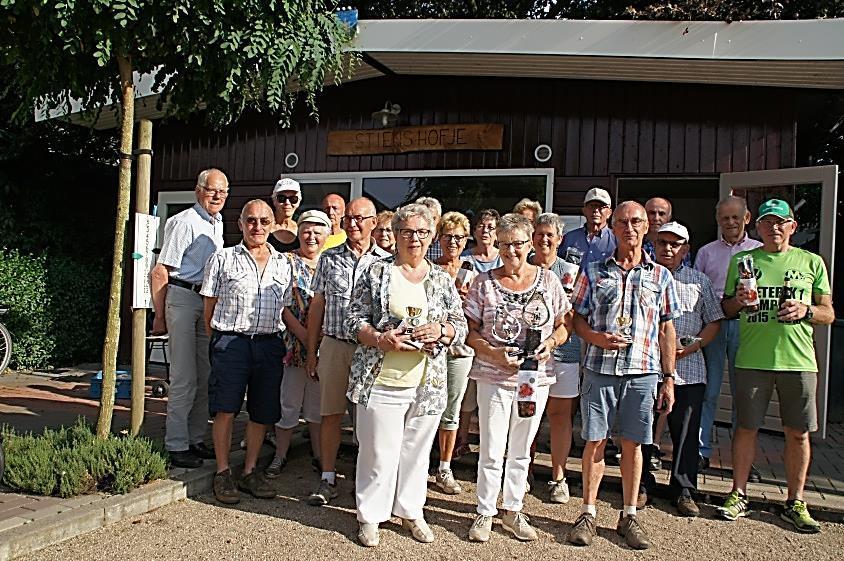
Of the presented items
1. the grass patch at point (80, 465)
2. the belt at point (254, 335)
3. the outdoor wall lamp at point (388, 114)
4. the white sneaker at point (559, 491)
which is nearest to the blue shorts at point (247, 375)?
the belt at point (254, 335)

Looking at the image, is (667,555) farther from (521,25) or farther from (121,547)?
(521,25)

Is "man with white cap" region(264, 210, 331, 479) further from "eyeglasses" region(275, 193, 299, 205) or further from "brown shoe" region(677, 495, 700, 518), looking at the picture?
"brown shoe" region(677, 495, 700, 518)

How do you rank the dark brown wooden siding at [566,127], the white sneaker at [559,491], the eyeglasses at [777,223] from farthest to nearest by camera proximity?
the dark brown wooden siding at [566,127] < the white sneaker at [559,491] < the eyeglasses at [777,223]

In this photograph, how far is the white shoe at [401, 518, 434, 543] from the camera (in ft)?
12.6

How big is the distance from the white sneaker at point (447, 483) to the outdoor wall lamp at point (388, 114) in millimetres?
4627

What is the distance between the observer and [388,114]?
8.07 m

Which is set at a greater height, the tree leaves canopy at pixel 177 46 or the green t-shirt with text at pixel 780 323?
the tree leaves canopy at pixel 177 46

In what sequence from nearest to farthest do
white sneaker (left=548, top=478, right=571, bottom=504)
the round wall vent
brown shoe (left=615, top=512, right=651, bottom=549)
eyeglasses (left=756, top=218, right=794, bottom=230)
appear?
brown shoe (left=615, top=512, right=651, bottom=549) < eyeglasses (left=756, top=218, right=794, bottom=230) < white sneaker (left=548, top=478, right=571, bottom=504) < the round wall vent

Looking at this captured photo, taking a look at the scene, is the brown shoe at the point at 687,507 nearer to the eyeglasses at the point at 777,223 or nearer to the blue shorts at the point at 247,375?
the eyeglasses at the point at 777,223

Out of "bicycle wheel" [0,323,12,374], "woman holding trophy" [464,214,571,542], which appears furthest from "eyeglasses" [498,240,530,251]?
"bicycle wheel" [0,323,12,374]

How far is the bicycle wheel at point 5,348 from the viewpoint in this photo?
8047 mm

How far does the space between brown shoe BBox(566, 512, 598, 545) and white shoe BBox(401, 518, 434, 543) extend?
0.77 m

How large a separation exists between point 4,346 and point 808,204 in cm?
879

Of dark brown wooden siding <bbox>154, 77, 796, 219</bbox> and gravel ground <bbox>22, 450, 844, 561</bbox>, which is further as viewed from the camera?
dark brown wooden siding <bbox>154, 77, 796, 219</bbox>
